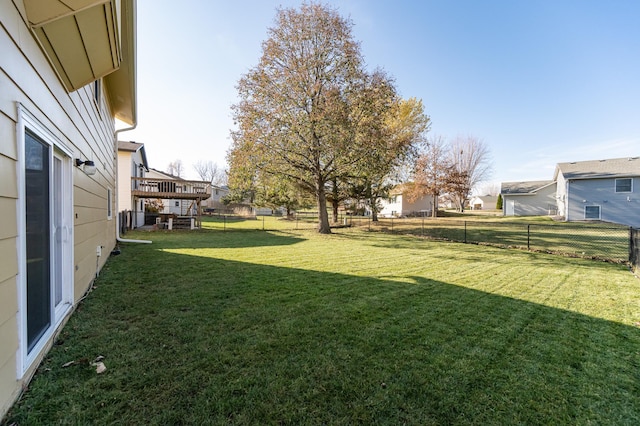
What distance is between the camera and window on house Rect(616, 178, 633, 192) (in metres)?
19.9

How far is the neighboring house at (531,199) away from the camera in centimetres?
2769

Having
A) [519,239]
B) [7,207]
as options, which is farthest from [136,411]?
[519,239]

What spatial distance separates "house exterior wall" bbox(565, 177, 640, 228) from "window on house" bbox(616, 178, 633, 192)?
5.7 inches

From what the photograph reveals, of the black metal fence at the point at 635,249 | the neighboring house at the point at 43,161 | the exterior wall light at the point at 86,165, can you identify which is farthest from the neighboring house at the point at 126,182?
the black metal fence at the point at 635,249

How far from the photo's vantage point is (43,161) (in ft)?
7.86

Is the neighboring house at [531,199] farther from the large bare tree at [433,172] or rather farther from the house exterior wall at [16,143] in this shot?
the house exterior wall at [16,143]

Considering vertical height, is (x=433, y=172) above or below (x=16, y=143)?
above

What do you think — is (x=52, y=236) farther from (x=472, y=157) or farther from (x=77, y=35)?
(x=472, y=157)

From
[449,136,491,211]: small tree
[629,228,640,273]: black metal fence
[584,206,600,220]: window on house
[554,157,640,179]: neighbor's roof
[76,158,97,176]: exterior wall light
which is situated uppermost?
[449,136,491,211]: small tree

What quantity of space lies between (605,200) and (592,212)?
1.14 metres

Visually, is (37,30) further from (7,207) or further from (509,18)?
(509,18)

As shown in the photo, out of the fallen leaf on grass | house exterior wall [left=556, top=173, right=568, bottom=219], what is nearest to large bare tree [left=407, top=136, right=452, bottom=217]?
house exterior wall [left=556, top=173, right=568, bottom=219]

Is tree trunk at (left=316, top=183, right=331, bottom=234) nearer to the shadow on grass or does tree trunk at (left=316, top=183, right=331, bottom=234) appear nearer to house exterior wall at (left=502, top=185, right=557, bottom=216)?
the shadow on grass

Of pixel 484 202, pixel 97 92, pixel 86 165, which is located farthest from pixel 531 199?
pixel 86 165
